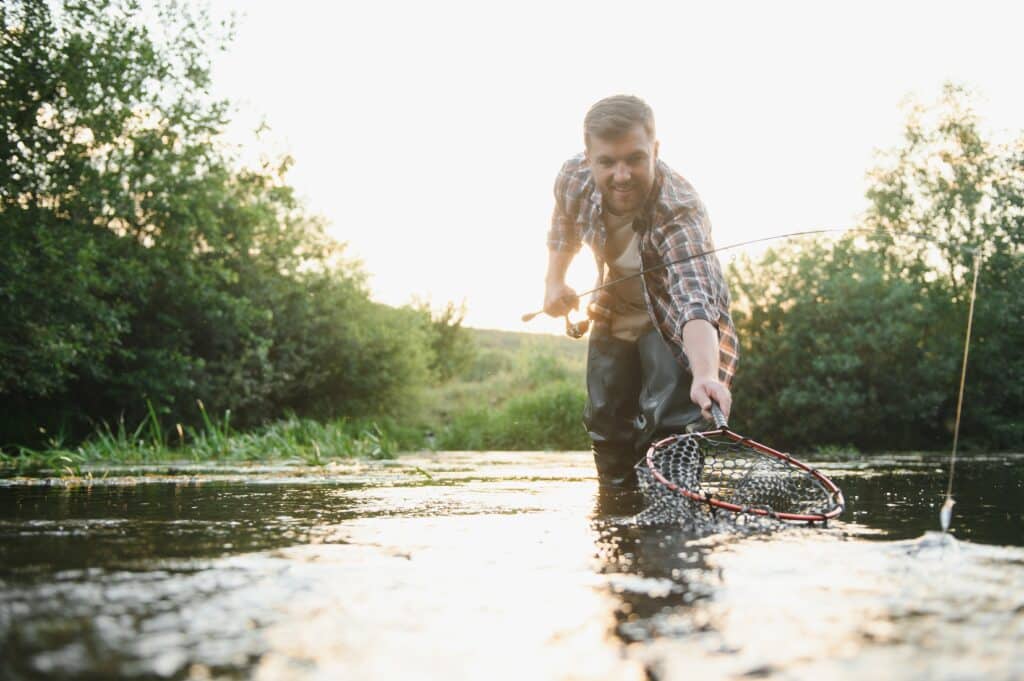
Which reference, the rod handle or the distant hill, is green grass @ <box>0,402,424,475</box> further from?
the distant hill

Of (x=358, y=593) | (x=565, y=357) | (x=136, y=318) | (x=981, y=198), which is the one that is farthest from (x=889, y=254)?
(x=358, y=593)

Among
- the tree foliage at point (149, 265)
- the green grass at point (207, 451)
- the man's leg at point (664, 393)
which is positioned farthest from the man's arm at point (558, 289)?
the tree foliage at point (149, 265)

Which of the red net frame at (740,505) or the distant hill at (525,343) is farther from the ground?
the distant hill at (525,343)

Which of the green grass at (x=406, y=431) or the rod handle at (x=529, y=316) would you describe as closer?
the rod handle at (x=529, y=316)

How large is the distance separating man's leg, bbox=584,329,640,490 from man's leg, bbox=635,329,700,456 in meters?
0.29

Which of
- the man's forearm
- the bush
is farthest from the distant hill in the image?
the man's forearm

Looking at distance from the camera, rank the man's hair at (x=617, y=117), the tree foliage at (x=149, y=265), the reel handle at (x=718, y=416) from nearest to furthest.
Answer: the reel handle at (x=718, y=416)
the man's hair at (x=617, y=117)
the tree foliage at (x=149, y=265)

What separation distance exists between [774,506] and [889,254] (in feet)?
75.4

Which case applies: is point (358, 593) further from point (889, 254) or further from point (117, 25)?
point (889, 254)

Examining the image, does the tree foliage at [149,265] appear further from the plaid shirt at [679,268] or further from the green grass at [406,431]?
the plaid shirt at [679,268]

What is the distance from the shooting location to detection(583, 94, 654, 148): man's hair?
434 cm

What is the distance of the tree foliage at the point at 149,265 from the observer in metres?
13.4

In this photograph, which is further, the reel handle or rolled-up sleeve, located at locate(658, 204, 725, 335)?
rolled-up sleeve, located at locate(658, 204, 725, 335)

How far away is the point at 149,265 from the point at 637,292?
530 inches
